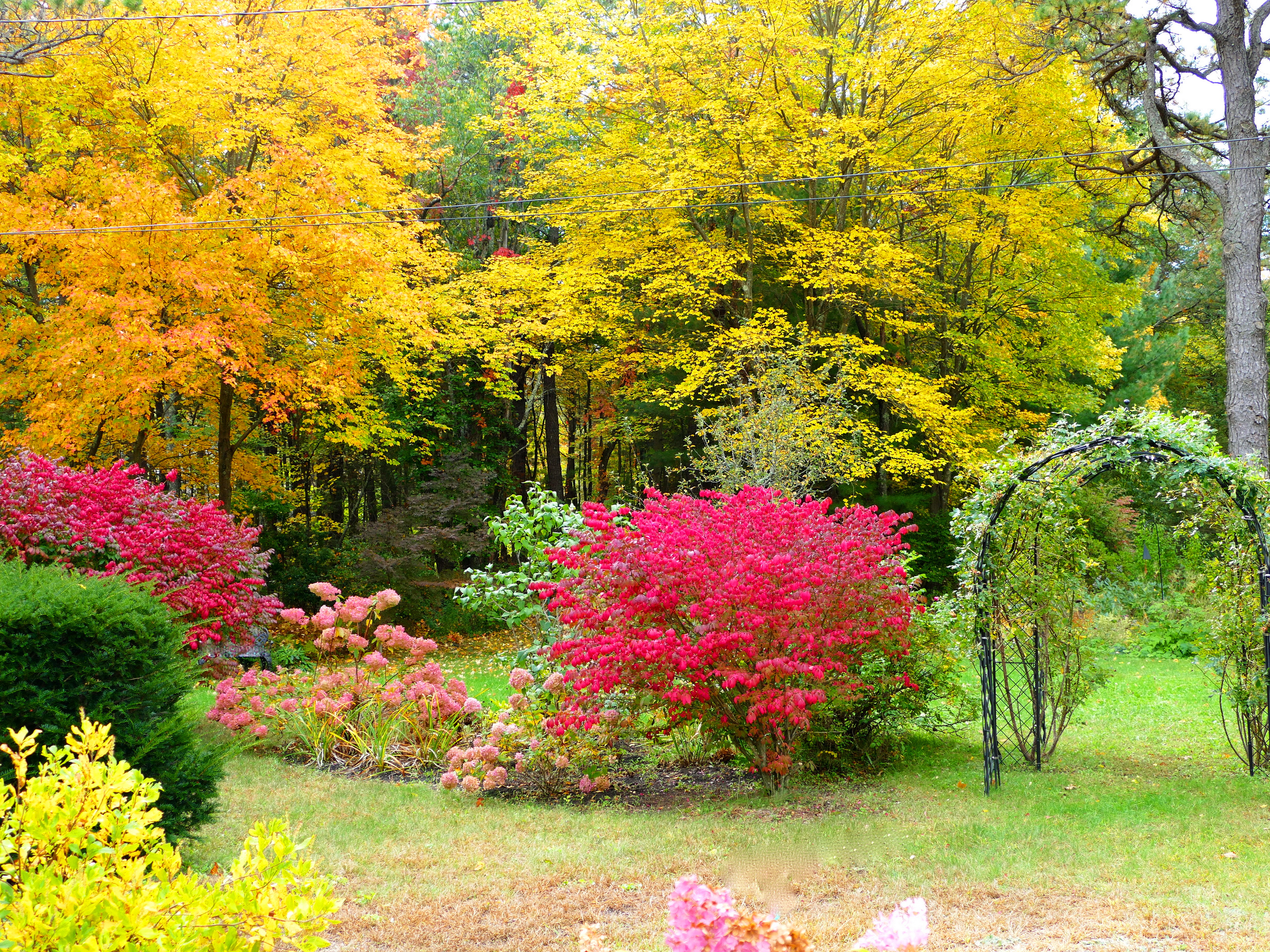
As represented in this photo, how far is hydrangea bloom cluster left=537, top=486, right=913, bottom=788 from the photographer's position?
5.91 metres

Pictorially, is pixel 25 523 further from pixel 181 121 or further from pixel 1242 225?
pixel 1242 225

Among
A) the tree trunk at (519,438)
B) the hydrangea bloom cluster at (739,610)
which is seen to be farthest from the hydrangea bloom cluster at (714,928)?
the tree trunk at (519,438)

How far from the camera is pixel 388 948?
4016 mm

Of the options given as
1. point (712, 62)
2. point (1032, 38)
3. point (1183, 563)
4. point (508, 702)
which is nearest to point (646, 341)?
point (712, 62)

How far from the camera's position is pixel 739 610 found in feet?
19.7

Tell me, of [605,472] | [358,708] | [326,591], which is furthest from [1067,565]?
[605,472]

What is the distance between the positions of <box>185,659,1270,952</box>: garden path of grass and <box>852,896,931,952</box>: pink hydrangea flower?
2.23 m

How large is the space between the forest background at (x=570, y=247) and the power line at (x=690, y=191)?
0.08 meters

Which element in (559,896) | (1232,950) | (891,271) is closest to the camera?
(1232,950)

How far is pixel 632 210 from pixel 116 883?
14.3m

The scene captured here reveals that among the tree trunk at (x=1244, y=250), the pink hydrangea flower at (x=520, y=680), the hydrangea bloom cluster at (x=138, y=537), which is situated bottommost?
the pink hydrangea flower at (x=520, y=680)

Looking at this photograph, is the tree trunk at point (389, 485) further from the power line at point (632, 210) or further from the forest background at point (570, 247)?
the power line at point (632, 210)

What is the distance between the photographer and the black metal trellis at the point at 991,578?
5.96m

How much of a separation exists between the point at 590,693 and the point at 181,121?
946cm
